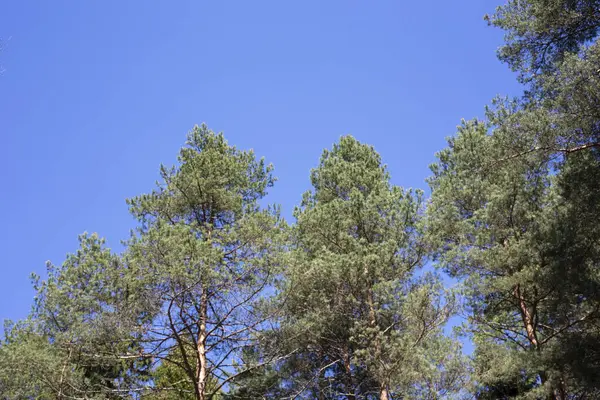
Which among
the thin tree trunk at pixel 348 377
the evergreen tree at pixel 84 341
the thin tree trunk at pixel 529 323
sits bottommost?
the thin tree trunk at pixel 529 323

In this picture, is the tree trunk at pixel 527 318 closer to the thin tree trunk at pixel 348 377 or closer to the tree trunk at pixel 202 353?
the thin tree trunk at pixel 348 377

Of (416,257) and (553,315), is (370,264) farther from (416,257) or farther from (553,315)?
(553,315)

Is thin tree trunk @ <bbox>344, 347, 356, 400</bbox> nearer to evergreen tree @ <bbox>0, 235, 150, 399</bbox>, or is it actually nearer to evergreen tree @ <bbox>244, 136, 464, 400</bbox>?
evergreen tree @ <bbox>244, 136, 464, 400</bbox>

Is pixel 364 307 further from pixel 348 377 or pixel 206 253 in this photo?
pixel 206 253

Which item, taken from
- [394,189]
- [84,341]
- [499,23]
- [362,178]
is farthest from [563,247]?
[84,341]

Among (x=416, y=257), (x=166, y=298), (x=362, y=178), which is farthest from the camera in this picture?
(x=362, y=178)

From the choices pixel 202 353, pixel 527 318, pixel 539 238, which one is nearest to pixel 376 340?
pixel 527 318

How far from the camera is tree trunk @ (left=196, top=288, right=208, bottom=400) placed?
10.1m

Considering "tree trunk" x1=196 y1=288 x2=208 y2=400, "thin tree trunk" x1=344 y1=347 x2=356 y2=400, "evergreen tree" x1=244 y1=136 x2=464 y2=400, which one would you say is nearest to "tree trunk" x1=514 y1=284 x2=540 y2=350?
"evergreen tree" x1=244 y1=136 x2=464 y2=400

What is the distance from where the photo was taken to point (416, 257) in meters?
13.1

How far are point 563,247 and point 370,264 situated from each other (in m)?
4.52

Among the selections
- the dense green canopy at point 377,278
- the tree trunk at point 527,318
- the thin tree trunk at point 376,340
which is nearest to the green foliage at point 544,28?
the dense green canopy at point 377,278

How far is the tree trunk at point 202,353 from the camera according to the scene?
33.3 ft

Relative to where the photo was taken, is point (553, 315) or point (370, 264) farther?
point (370, 264)
